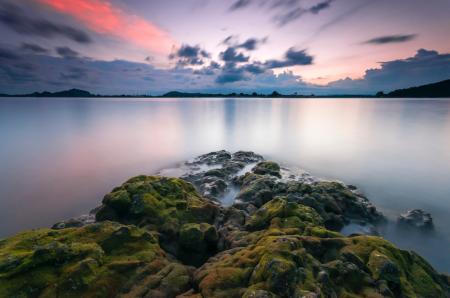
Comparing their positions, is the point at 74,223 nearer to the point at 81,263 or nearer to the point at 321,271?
the point at 81,263

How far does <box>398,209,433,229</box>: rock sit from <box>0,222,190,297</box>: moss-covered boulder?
13.7 metres

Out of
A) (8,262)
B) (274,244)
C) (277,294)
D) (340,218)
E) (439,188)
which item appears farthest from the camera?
(439,188)

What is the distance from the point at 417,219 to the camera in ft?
48.3

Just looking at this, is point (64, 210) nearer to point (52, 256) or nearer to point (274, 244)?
point (52, 256)

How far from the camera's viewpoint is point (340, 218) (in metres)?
14.6

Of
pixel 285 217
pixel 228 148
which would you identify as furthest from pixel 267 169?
pixel 228 148

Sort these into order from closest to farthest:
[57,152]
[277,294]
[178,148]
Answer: [277,294], [57,152], [178,148]

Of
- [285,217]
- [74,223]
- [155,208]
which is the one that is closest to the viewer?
[285,217]

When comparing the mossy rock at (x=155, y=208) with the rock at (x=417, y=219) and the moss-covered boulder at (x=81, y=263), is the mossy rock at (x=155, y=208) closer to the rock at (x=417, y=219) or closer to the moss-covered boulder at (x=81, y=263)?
the moss-covered boulder at (x=81, y=263)

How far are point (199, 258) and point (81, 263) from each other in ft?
14.0

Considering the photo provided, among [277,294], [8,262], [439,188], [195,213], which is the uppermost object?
[8,262]

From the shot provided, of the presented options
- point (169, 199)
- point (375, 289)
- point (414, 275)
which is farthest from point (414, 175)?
point (169, 199)

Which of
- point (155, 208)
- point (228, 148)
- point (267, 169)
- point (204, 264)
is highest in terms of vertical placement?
point (155, 208)

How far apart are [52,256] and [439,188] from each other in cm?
2581
